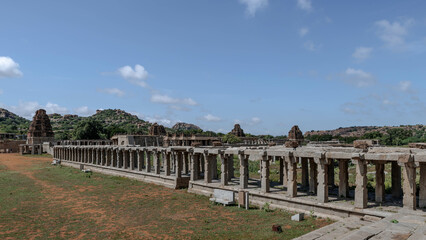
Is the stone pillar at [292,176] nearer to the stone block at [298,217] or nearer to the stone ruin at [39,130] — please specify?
the stone block at [298,217]

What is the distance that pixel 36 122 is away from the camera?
89312mm

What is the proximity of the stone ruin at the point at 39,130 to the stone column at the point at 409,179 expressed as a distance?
93568mm

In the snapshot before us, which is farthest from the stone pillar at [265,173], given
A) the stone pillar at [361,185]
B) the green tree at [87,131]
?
the green tree at [87,131]

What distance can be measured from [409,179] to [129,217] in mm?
17462

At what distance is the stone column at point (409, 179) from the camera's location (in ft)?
53.8

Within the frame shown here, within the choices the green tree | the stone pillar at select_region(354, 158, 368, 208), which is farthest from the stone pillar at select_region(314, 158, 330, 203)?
the green tree

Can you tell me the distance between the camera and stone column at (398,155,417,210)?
1639 cm

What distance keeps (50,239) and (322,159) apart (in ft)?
54.2

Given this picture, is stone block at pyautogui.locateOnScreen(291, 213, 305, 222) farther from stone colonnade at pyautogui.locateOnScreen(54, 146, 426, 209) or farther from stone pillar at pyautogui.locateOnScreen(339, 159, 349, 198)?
stone pillar at pyautogui.locateOnScreen(339, 159, 349, 198)

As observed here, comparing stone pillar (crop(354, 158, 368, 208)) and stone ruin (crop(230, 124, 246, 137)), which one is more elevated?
stone ruin (crop(230, 124, 246, 137))

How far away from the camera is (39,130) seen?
89.0m

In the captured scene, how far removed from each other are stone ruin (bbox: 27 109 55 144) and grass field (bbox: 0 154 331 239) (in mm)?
63001

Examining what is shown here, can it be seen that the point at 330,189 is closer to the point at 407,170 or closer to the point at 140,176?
the point at 407,170

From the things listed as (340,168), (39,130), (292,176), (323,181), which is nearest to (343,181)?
(340,168)
